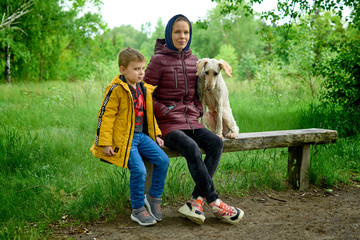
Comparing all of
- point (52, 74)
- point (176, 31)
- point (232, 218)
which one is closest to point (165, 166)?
point (232, 218)

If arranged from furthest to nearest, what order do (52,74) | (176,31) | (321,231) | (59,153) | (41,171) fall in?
(52,74) < (59,153) < (41,171) < (176,31) < (321,231)

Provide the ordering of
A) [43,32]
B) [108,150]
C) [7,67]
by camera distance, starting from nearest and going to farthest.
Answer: [108,150] < [7,67] < [43,32]

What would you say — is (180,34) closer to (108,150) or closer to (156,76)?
(156,76)

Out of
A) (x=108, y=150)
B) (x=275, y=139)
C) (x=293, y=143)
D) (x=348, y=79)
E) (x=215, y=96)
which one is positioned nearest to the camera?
(x=108, y=150)

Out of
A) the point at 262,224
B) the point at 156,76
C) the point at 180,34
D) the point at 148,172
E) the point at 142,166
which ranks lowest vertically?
the point at 262,224

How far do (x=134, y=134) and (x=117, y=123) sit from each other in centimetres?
21

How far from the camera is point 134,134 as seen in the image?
10.9 feet

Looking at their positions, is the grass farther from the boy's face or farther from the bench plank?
the boy's face

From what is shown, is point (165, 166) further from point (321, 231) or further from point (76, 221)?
point (321, 231)

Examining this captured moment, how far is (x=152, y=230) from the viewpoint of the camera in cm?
325

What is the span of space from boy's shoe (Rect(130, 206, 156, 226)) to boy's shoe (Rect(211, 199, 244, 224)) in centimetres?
63

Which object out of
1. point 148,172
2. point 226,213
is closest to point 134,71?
point 148,172

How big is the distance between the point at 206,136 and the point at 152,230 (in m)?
1.09

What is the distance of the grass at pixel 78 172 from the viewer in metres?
3.44
